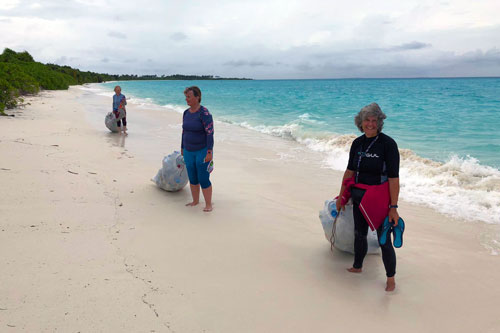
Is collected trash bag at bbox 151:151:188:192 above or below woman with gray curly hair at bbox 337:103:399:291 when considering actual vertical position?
below

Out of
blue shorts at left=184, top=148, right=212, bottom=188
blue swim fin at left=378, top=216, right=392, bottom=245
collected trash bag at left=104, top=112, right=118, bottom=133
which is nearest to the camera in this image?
blue swim fin at left=378, top=216, right=392, bottom=245

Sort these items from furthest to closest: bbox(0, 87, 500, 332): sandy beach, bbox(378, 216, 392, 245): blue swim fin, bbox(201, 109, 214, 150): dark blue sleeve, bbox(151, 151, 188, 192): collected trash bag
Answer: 1. bbox(151, 151, 188, 192): collected trash bag
2. bbox(201, 109, 214, 150): dark blue sleeve
3. bbox(378, 216, 392, 245): blue swim fin
4. bbox(0, 87, 500, 332): sandy beach

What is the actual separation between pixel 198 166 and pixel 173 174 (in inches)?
30.4

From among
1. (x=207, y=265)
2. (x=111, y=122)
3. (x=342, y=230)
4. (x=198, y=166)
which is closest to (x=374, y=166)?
(x=342, y=230)

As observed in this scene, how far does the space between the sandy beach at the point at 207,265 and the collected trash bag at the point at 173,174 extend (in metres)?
0.14

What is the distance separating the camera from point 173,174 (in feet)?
17.4

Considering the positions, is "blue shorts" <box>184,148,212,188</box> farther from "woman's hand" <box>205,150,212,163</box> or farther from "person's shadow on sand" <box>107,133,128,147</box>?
"person's shadow on sand" <box>107,133,128,147</box>

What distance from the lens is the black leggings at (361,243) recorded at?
300 cm

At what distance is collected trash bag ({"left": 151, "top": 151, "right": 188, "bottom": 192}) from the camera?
17.5ft

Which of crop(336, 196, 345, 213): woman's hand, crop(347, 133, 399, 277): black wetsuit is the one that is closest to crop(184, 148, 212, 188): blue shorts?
crop(336, 196, 345, 213): woman's hand

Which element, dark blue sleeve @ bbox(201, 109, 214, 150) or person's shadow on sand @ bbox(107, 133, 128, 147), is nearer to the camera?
dark blue sleeve @ bbox(201, 109, 214, 150)

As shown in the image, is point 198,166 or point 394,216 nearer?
point 394,216

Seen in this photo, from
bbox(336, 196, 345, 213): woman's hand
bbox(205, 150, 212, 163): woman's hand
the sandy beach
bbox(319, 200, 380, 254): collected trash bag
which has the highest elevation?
bbox(205, 150, 212, 163): woman's hand

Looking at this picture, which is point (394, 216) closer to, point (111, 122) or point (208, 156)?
point (208, 156)
